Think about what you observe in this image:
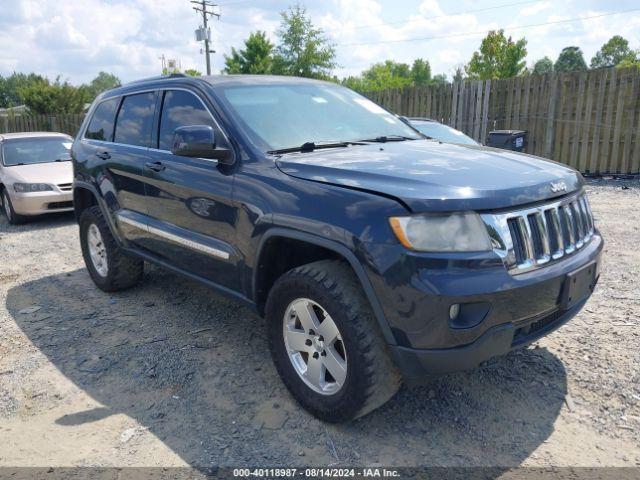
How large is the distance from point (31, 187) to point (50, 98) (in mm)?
25690

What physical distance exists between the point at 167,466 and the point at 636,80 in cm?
1129

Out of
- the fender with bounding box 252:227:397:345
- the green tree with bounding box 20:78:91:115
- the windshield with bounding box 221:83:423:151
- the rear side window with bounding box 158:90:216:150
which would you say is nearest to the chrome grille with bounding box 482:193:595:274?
the fender with bounding box 252:227:397:345

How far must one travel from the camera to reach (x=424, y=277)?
2.22 metres

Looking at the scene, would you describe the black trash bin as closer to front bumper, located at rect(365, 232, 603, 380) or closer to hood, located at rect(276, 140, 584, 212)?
hood, located at rect(276, 140, 584, 212)

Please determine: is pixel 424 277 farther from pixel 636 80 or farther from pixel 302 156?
pixel 636 80

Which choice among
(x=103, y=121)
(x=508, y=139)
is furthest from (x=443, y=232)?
(x=508, y=139)

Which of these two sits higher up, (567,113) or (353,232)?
(567,113)

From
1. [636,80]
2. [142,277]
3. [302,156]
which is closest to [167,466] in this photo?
[302,156]

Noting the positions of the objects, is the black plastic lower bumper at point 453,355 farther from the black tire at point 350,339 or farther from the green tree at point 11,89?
the green tree at point 11,89

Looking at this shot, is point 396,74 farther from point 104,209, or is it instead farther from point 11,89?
point 104,209

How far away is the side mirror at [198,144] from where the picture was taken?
304 cm

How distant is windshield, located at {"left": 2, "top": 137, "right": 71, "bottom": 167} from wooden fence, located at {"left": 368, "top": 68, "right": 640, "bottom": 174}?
879 cm

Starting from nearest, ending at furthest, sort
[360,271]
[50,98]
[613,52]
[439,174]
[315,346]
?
[360,271] → [439,174] → [315,346] → [50,98] → [613,52]

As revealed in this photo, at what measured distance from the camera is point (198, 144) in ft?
9.97
